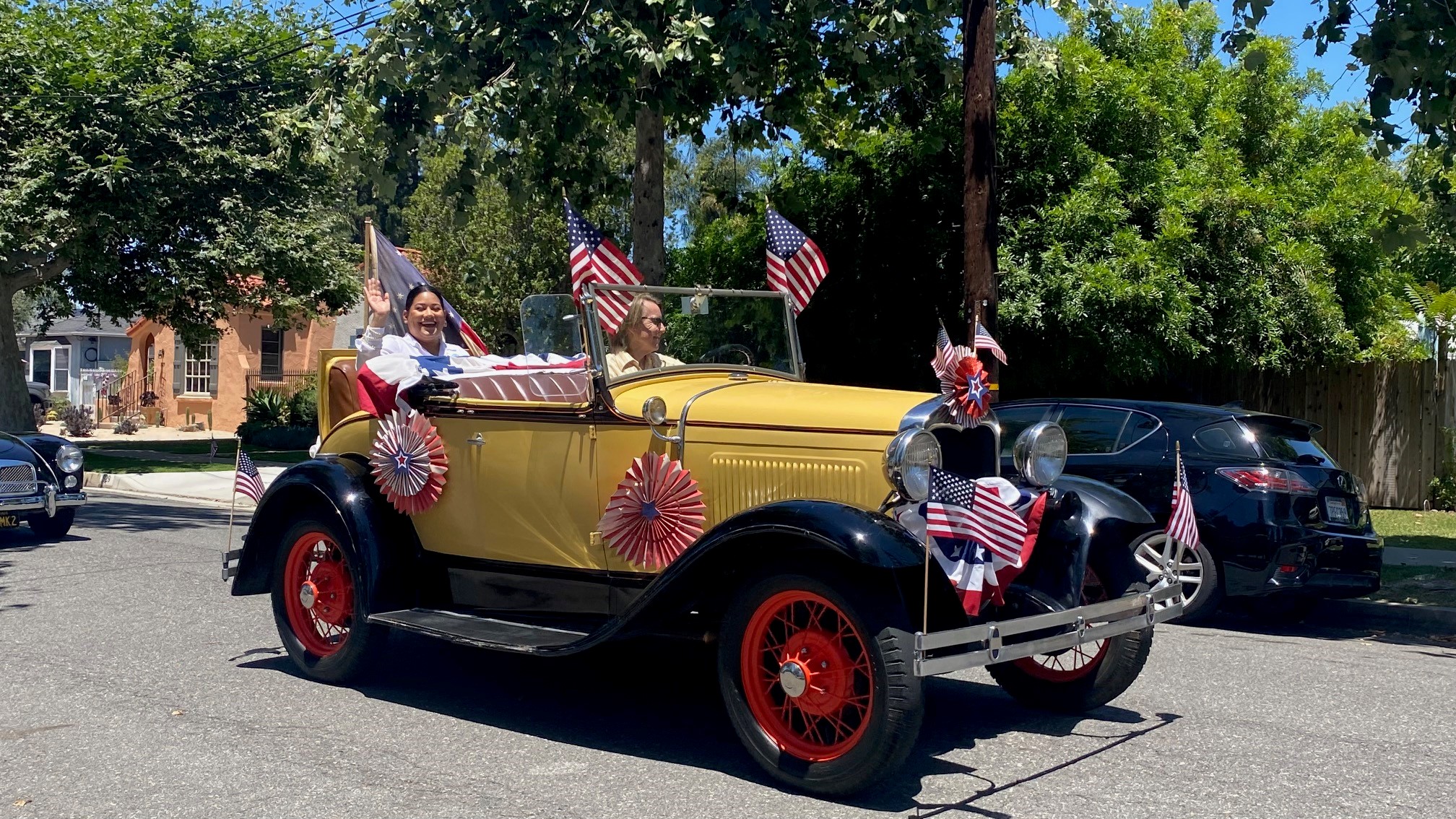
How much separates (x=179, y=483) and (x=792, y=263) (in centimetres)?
1599

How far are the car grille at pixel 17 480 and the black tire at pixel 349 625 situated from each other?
6.23 metres

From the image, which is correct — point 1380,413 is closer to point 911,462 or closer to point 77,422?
point 911,462

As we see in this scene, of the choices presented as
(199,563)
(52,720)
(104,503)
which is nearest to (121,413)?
(104,503)

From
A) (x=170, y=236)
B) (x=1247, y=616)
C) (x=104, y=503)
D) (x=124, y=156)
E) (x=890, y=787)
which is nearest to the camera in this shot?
(x=890, y=787)

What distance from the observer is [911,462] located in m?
4.84

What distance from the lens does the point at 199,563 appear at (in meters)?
11.0

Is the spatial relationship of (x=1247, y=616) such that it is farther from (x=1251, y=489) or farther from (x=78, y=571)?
(x=78, y=571)

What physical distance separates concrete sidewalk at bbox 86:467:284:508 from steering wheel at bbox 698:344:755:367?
1292 centimetres

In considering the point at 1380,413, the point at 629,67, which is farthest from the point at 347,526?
the point at 1380,413

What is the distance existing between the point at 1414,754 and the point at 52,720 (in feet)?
19.3

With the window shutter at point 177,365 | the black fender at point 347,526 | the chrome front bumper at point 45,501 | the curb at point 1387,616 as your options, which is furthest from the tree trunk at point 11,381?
the curb at point 1387,616

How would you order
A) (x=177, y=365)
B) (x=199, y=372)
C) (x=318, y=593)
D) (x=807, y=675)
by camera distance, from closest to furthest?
(x=807, y=675) → (x=318, y=593) → (x=199, y=372) → (x=177, y=365)

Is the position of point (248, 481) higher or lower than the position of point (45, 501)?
higher

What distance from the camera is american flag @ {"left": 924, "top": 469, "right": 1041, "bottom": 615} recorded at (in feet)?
15.1
